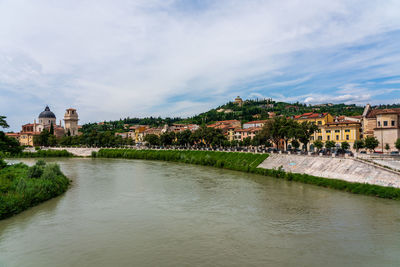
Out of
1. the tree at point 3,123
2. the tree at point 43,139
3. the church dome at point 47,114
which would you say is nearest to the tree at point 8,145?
the tree at point 3,123

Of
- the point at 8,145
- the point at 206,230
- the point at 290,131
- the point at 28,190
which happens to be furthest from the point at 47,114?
the point at 206,230

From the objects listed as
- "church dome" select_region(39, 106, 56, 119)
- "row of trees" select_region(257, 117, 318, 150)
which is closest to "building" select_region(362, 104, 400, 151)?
"row of trees" select_region(257, 117, 318, 150)

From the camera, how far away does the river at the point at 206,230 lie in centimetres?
1298

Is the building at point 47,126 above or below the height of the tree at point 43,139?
above

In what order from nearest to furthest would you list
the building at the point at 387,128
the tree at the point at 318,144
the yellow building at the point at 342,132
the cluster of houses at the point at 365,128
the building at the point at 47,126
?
1. the building at the point at 387,128
2. the cluster of houses at the point at 365,128
3. the tree at the point at 318,144
4. the yellow building at the point at 342,132
5. the building at the point at 47,126

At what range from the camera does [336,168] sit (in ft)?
97.7

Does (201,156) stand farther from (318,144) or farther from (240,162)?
(318,144)

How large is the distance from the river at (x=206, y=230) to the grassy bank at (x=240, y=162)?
44.8 inches

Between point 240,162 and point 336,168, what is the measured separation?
52.9 ft

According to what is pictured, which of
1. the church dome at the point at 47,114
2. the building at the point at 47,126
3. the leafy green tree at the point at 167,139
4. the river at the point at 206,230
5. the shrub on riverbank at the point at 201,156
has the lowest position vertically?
the river at the point at 206,230

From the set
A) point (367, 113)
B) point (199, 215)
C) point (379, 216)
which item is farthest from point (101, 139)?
point (379, 216)

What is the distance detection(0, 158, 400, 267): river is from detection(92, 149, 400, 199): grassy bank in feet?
3.73

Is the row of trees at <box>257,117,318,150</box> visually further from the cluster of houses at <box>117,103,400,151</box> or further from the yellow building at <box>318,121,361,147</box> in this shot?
the yellow building at <box>318,121,361,147</box>

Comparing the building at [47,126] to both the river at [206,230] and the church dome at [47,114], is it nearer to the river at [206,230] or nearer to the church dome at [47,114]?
the church dome at [47,114]
